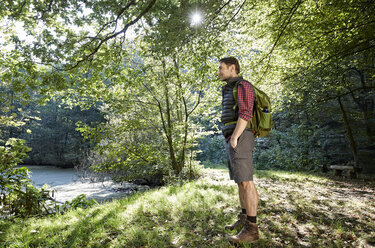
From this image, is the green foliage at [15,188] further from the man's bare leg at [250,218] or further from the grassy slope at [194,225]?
the man's bare leg at [250,218]

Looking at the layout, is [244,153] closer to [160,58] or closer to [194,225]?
[194,225]

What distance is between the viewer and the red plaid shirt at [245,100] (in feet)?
7.32

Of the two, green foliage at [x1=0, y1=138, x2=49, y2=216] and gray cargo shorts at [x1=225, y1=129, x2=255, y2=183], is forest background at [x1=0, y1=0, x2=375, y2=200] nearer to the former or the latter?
green foliage at [x1=0, y1=138, x2=49, y2=216]

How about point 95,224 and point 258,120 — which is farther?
point 95,224

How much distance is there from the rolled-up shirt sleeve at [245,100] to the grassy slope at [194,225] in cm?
143

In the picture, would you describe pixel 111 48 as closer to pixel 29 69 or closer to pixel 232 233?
pixel 29 69

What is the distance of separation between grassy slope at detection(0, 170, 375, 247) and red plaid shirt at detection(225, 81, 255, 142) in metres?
1.43

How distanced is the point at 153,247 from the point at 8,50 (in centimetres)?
505

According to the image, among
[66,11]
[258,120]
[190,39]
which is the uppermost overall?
[66,11]

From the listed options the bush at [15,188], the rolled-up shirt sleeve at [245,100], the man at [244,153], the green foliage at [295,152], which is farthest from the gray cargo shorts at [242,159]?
the green foliage at [295,152]

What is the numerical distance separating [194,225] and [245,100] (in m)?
1.84

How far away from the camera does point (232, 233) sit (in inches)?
101

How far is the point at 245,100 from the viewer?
2268 millimetres

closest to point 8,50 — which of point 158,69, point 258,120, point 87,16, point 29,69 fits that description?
point 29,69
